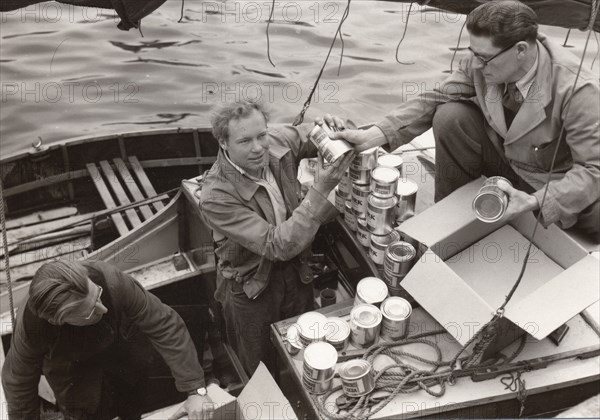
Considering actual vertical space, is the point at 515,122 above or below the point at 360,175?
above

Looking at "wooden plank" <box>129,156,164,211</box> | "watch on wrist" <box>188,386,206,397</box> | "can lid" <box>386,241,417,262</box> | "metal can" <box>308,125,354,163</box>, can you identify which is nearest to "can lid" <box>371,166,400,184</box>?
"metal can" <box>308,125,354,163</box>

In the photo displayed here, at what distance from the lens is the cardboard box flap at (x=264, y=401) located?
9.46 ft

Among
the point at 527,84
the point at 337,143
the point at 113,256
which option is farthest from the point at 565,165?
the point at 113,256

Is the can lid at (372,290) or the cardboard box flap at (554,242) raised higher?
the cardboard box flap at (554,242)

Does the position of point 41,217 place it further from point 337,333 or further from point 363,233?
point 337,333

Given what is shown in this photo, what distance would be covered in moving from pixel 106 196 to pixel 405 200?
10.3 ft

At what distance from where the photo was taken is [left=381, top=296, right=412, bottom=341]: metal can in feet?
9.59

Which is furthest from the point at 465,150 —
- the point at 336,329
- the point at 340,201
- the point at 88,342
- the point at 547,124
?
the point at 88,342

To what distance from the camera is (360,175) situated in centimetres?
333

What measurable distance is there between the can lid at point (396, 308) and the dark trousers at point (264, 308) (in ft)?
2.27

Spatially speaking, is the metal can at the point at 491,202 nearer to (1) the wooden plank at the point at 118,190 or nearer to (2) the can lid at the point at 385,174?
(2) the can lid at the point at 385,174

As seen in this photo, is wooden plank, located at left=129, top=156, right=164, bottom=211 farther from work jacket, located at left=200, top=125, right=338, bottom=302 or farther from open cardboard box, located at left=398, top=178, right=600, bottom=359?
open cardboard box, located at left=398, top=178, right=600, bottom=359

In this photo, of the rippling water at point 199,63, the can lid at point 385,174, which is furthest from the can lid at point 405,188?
the rippling water at point 199,63

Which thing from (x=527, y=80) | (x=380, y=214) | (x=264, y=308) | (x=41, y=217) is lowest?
(x=41, y=217)
